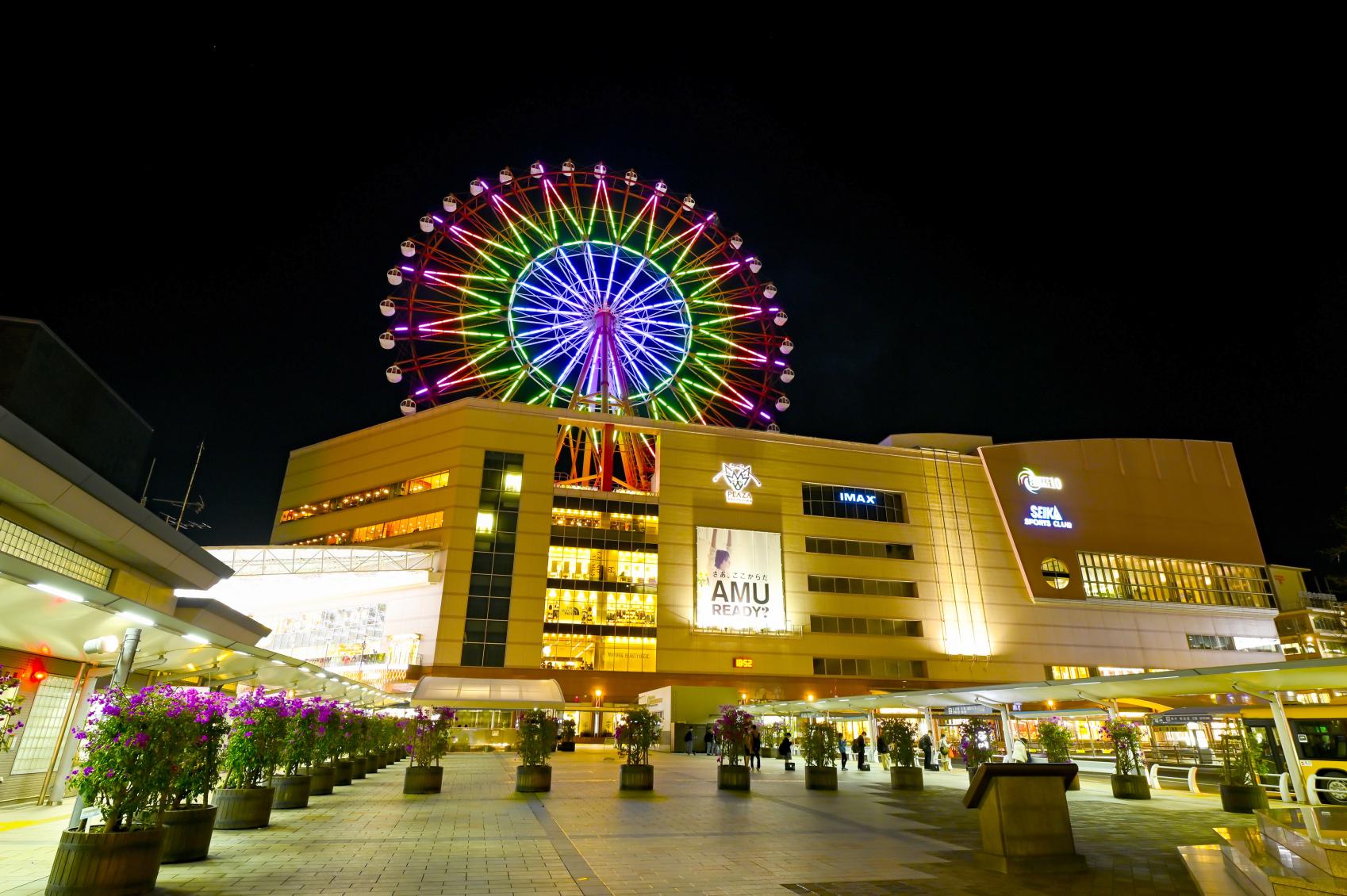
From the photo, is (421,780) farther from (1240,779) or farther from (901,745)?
(1240,779)

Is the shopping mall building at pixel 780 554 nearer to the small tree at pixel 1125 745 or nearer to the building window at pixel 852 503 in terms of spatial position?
the building window at pixel 852 503

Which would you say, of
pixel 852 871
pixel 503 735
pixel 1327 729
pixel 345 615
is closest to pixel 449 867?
Answer: pixel 852 871

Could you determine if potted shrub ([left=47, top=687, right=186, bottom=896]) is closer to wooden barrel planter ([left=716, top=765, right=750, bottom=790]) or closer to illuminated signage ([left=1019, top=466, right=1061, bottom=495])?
wooden barrel planter ([left=716, top=765, right=750, bottom=790])

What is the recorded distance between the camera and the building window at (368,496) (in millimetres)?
52688

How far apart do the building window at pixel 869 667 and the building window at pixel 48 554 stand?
46836 millimetres

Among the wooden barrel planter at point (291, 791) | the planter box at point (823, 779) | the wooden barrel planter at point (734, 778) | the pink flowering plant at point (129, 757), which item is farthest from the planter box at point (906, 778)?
the pink flowering plant at point (129, 757)

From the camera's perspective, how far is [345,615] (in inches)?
2098

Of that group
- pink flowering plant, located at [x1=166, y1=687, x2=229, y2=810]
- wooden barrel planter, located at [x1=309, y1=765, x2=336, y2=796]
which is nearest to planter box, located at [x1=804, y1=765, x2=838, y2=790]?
wooden barrel planter, located at [x1=309, y1=765, x2=336, y2=796]

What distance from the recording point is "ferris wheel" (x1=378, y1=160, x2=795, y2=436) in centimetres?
4925

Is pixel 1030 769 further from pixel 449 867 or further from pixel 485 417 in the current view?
pixel 485 417

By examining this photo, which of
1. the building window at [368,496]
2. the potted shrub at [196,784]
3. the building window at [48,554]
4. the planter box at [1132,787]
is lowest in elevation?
the planter box at [1132,787]

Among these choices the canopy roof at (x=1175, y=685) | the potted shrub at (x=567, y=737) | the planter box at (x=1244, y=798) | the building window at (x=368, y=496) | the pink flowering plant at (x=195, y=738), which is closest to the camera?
the pink flowering plant at (x=195, y=738)

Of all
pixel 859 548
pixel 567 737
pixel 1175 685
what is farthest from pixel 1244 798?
pixel 859 548

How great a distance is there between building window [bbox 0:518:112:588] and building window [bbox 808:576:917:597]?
47836 millimetres
